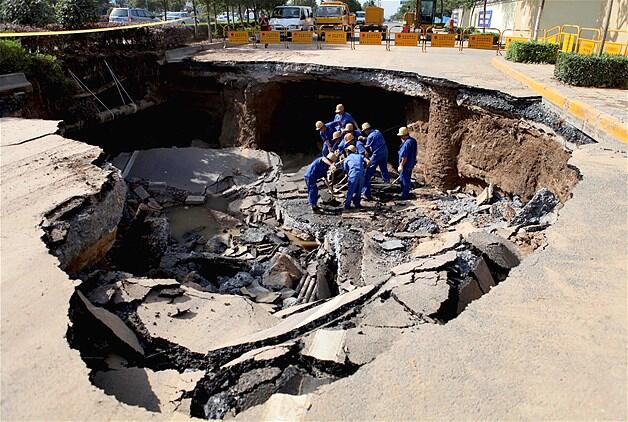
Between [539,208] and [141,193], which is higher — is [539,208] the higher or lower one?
the higher one

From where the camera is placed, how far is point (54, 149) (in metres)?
7.57

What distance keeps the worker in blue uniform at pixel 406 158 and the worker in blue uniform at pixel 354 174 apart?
87 centimetres

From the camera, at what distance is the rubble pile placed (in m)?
3.87

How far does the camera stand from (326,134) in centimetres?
1137

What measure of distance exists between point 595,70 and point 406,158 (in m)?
4.55

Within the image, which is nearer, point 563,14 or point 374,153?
Result: point 374,153

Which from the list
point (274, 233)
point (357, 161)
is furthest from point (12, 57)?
point (357, 161)

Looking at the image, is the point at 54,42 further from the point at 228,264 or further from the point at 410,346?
the point at 410,346

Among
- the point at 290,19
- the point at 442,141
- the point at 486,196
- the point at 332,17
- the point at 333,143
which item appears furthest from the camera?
the point at 332,17

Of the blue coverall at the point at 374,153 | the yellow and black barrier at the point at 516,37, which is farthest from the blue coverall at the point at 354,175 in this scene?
the yellow and black barrier at the point at 516,37

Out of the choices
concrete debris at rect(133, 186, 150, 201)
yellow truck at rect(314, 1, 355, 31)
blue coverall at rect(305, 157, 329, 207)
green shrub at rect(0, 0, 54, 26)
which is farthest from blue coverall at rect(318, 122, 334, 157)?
yellow truck at rect(314, 1, 355, 31)

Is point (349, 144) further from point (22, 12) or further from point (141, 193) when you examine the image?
point (22, 12)

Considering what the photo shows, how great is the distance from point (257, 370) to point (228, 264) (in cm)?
488

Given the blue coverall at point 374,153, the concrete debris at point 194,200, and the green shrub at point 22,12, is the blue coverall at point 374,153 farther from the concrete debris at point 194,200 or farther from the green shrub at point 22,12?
the green shrub at point 22,12
